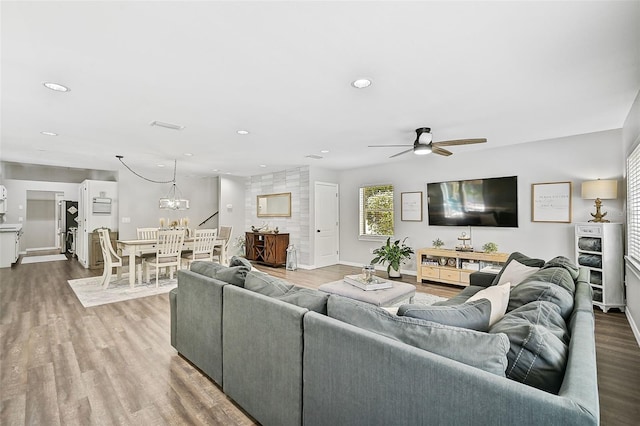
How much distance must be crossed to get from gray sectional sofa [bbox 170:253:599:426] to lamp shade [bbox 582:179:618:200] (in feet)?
8.87

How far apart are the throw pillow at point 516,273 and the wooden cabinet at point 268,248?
513 centimetres

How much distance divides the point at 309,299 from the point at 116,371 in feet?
6.25

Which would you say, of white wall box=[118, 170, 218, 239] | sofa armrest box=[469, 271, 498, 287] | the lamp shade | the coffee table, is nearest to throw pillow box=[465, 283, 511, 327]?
the coffee table

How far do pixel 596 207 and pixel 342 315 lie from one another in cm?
460

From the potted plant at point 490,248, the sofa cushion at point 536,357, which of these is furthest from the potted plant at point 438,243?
the sofa cushion at point 536,357

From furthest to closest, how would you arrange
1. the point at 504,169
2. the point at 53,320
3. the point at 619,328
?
the point at 504,169 → the point at 53,320 → the point at 619,328

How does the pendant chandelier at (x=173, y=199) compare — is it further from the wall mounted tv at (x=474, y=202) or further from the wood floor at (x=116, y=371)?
the wall mounted tv at (x=474, y=202)

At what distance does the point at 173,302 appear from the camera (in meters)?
2.81

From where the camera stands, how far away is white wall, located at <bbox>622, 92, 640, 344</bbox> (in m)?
3.07

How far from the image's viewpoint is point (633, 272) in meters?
3.25

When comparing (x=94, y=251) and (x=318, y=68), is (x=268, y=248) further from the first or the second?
(x=318, y=68)

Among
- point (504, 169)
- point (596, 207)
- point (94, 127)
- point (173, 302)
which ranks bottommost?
point (173, 302)

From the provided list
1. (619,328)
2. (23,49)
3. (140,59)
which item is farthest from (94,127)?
(619,328)

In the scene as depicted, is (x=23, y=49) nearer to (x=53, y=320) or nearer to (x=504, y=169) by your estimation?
(x=53, y=320)
